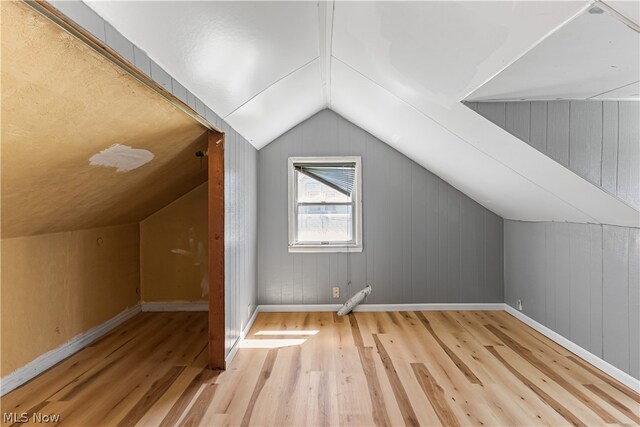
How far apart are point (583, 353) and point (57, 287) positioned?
4.11 metres

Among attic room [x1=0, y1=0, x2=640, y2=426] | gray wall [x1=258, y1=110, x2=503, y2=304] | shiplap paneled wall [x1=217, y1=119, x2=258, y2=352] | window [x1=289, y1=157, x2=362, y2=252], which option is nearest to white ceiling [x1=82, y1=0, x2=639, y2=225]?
attic room [x1=0, y1=0, x2=640, y2=426]

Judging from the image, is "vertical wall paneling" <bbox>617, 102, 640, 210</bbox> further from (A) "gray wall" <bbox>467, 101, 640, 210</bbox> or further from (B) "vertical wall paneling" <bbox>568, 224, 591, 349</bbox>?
(B) "vertical wall paneling" <bbox>568, 224, 591, 349</bbox>

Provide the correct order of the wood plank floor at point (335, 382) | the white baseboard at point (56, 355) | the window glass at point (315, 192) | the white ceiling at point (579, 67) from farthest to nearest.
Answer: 1. the window glass at point (315, 192)
2. the white baseboard at point (56, 355)
3. the wood plank floor at point (335, 382)
4. the white ceiling at point (579, 67)

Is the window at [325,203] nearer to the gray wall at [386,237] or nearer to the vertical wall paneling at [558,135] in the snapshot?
the gray wall at [386,237]

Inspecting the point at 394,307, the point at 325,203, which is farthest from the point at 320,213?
the point at 394,307

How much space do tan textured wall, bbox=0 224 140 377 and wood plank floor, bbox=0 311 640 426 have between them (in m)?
0.23

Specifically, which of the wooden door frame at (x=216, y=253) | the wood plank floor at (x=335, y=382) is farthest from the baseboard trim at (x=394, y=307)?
the wooden door frame at (x=216, y=253)

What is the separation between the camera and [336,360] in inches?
106

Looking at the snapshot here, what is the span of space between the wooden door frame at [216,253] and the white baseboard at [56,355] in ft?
3.94

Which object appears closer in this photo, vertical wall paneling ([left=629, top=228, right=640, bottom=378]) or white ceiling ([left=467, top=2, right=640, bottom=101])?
white ceiling ([left=467, top=2, right=640, bottom=101])

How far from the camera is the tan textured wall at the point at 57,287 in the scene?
2.29 m

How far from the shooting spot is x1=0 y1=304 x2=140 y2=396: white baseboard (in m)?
2.26

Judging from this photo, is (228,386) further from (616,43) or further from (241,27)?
(616,43)

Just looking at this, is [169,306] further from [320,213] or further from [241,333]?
[320,213]
